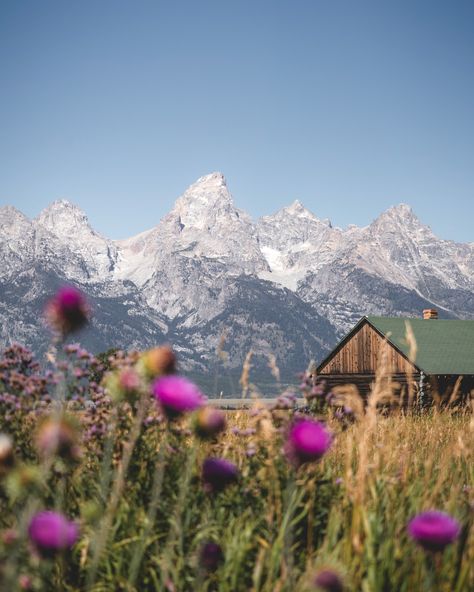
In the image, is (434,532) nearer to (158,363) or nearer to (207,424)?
(207,424)

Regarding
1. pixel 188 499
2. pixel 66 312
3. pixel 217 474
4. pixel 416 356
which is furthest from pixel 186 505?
pixel 416 356

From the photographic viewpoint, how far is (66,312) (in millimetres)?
2871

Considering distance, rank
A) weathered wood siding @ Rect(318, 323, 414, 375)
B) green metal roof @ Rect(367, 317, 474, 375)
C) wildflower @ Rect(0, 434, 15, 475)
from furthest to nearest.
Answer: weathered wood siding @ Rect(318, 323, 414, 375) → green metal roof @ Rect(367, 317, 474, 375) → wildflower @ Rect(0, 434, 15, 475)

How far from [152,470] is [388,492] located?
1989 millimetres

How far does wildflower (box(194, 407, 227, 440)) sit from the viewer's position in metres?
3.22

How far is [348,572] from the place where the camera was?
3.50m

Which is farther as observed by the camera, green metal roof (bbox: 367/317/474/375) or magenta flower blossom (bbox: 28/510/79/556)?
green metal roof (bbox: 367/317/474/375)

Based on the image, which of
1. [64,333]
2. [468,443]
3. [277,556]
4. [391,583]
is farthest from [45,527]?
[468,443]

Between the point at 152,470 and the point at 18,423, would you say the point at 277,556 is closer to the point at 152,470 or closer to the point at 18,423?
the point at 152,470

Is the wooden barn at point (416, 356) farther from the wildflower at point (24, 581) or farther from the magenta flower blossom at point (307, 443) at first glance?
the wildflower at point (24, 581)

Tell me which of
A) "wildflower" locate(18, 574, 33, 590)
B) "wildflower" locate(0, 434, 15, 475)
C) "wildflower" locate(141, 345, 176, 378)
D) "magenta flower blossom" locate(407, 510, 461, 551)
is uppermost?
"wildflower" locate(141, 345, 176, 378)

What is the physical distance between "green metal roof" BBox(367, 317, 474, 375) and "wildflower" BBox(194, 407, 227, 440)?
34.4 meters

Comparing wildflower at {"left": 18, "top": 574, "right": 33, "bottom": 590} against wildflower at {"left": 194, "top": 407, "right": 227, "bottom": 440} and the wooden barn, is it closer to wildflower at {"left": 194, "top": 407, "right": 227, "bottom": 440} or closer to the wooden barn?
wildflower at {"left": 194, "top": 407, "right": 227, "bottom": 440}

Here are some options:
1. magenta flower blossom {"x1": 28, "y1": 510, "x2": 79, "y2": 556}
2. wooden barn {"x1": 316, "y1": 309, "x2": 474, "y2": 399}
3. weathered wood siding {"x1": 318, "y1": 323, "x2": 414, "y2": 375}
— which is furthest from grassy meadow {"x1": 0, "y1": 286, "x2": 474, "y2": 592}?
weathered wood siding {"x1": 318, "y1": 323, "x2": 414, "y2": 375}
